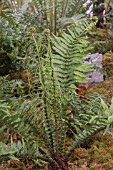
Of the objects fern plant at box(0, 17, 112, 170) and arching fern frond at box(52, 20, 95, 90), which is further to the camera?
arching fern frond at box(52, 20, 95, 90)

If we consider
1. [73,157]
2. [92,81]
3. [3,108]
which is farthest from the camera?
[92,81]

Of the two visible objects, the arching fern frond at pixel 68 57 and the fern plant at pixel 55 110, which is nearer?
the fern plant at pixel 55 110

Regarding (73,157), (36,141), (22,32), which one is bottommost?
(73,157)

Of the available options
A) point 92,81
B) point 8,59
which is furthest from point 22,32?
point 92,81

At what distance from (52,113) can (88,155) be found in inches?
19.0

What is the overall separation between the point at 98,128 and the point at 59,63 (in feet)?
1.29

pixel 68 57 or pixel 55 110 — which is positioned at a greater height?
pixel 68 57

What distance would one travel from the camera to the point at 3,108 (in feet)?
4.80

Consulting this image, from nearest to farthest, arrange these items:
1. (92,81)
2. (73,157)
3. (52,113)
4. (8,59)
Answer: (52,113)
(73,157)
(8,59)
(92,81)

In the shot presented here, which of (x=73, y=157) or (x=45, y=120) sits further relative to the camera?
(x=73, y=157)

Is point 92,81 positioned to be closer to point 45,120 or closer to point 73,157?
point 73,157

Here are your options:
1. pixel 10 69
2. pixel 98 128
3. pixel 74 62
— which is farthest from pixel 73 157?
pixel 10 69

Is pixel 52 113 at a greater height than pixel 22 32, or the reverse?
pixel 22 32

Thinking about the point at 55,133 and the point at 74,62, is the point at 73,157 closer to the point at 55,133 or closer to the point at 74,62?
the point at 55,133
